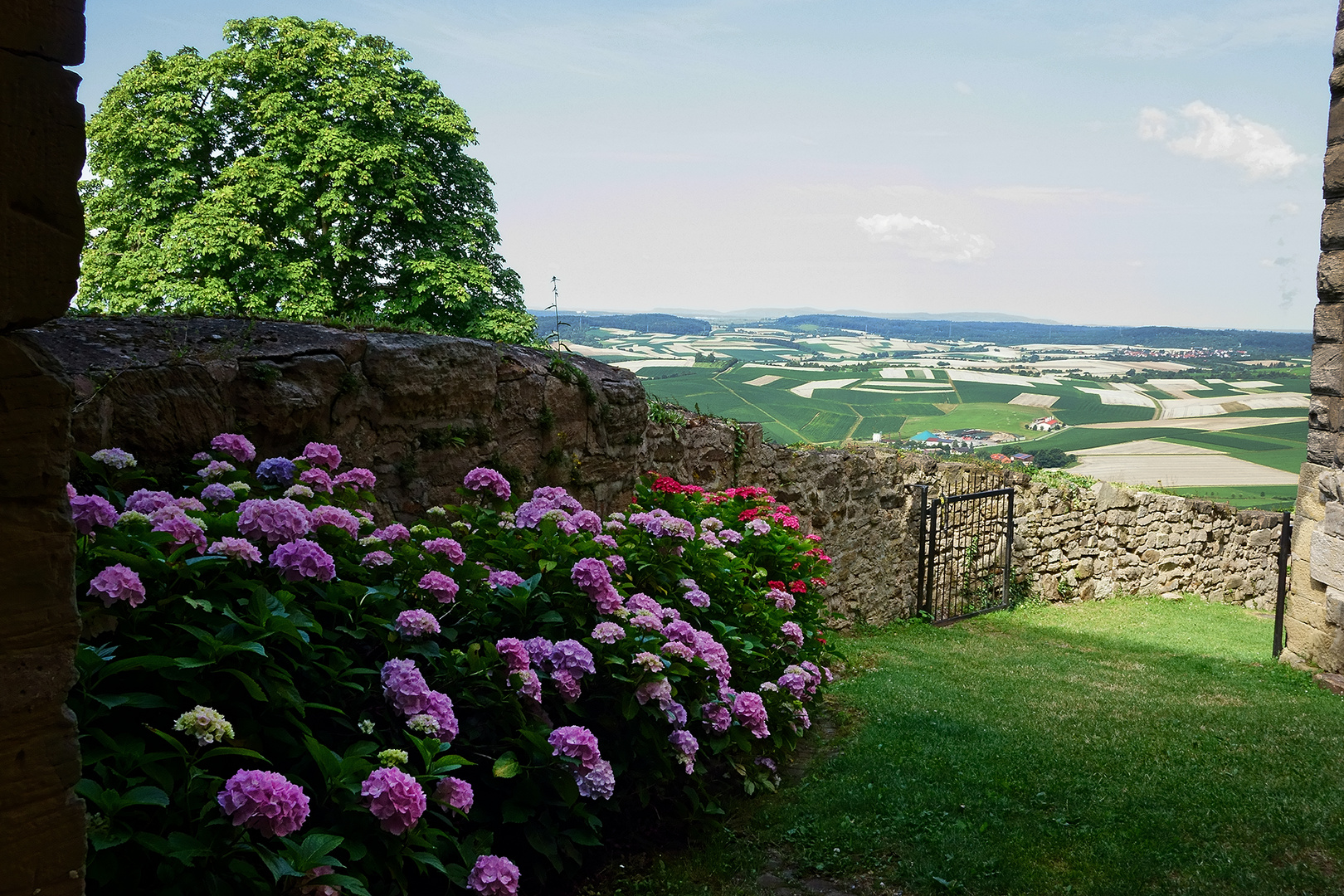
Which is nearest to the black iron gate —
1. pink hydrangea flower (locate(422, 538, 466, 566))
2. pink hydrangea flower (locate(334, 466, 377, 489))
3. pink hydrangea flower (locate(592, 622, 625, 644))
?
pink hydrangea flower (locate(592, 622, 625, 644))

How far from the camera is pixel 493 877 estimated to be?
2.60 metres

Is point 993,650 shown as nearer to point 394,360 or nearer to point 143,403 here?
point 394,360

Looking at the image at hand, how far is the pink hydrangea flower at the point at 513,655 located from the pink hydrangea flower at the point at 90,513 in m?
1.23

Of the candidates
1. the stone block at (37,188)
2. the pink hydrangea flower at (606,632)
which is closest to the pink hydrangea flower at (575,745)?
the pink hydrangea flower at (606,632)

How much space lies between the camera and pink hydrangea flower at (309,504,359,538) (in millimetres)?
3111

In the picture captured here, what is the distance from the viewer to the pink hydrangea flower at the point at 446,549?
3.32 metres

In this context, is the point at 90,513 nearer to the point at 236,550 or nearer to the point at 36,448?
the point at 236,550

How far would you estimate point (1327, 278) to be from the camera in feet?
26.0

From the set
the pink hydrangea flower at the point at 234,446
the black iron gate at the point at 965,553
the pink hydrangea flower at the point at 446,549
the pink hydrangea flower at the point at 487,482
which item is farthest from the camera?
the black iron gate at the point at 965,553

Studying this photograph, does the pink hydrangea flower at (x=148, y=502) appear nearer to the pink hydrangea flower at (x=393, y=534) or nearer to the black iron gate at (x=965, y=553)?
the pink hydrangea flower at (x=393, y=534)

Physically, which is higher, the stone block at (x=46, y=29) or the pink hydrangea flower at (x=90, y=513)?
the stone block at (x=46, y=29)

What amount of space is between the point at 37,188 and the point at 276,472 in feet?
7.15

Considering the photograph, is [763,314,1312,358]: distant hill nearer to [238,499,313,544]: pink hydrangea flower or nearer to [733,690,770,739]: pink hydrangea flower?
[733,690,770,739]: pink hydrangea flower

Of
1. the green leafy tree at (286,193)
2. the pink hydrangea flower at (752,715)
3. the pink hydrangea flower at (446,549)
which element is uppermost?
the green leafy tree at (286,193)
